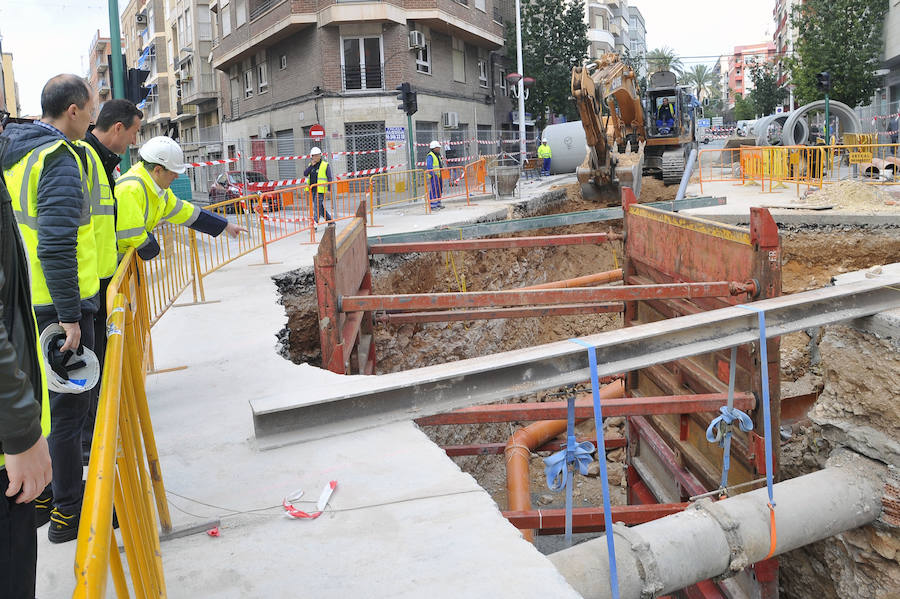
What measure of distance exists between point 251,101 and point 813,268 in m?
28.5

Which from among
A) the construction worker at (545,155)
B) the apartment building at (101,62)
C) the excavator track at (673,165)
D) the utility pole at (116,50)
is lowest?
the excavator track at (673,165)

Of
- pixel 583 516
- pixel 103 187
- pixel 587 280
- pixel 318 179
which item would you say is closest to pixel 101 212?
pixel 103 187

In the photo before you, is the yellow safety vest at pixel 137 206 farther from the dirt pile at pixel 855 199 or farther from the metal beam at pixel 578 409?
the dirt pile at pixel 855 199

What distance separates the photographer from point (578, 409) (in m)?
3.96

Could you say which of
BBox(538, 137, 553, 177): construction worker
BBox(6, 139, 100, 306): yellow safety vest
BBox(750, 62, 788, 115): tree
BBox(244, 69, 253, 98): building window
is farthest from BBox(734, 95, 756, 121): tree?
BBox(6, 139, 100, 306): yellow safety vest

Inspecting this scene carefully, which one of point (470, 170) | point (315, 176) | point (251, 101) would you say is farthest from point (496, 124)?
point (315, 176)

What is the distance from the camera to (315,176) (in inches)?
617

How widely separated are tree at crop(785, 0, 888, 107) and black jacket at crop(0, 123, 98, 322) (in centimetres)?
3277

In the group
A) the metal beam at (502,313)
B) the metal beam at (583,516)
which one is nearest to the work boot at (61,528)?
the metal beam at (583,516)

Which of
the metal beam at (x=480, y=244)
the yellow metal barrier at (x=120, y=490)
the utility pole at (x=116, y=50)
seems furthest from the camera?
the utility pole at (x=116, y=50)

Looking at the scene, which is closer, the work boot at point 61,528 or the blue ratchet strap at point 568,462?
the work boot at point 61,528

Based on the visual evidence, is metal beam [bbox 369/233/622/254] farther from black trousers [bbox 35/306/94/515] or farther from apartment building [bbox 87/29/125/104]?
apartment building [bbox 87/29/125/104]

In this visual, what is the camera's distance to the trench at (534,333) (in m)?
5.41

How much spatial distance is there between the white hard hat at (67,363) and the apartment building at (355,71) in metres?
23.1
